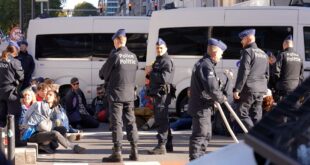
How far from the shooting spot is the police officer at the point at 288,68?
38.5 feet

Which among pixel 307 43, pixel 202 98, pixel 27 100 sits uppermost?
pixel 307 43

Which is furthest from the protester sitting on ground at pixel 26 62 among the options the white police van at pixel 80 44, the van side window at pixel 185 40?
the van side window at pixel 185 40

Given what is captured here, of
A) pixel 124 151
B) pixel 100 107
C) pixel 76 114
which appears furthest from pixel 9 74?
pixel 100 107

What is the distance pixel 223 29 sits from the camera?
1516 cm

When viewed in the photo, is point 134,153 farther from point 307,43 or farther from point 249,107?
point 307,43

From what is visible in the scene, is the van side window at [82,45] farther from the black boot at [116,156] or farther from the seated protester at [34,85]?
the black boot at [116,156]

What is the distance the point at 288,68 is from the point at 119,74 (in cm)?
376

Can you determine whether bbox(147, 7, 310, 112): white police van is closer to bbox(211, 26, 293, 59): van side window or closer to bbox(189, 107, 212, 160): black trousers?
bbox(211, 26, 293, 59): van side window

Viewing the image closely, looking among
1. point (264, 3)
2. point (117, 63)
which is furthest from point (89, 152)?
point (264, 3)

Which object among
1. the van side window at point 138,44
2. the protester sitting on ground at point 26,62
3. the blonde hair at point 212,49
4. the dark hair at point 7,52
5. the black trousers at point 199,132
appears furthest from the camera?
the van side window at point 138,44

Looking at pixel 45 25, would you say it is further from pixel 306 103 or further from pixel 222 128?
pixel 306 103

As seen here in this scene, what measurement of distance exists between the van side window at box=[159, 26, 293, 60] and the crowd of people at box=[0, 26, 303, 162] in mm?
2849

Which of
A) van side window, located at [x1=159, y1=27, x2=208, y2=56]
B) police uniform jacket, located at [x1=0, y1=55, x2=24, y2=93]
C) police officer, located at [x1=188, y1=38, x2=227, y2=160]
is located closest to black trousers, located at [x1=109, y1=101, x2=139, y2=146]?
police officer, located at [x1=188, y1=38, x2=227, y2=160]

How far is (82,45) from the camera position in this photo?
17578mm
